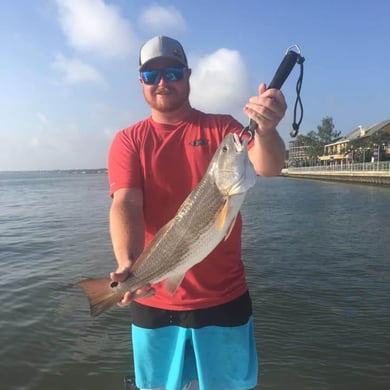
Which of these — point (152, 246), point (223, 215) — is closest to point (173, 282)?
point (152, 246)

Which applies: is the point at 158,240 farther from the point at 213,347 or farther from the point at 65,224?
the point at 65,224

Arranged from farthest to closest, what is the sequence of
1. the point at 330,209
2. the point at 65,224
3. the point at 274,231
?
the point at 330,209, the point at 65,224, the point at 274,231

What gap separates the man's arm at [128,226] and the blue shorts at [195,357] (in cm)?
61

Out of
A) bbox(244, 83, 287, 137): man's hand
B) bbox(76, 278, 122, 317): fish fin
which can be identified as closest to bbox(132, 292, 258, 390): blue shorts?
bbox(76, 278, 122, 317): fish fin

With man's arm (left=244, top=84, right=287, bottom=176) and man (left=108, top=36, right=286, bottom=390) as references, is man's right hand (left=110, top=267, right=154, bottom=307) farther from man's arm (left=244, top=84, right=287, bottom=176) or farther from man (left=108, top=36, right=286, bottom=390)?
man's arm (left=244, top=84, right=287, bottom=176)

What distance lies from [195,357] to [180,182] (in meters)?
1.53

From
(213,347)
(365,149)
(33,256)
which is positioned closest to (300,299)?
(213,347)

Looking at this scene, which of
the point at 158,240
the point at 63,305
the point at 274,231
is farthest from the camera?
the point at 274,231

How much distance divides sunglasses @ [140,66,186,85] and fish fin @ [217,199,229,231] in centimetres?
137

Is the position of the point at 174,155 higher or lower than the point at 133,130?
lower

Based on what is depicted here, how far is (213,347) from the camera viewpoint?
331 centimetres

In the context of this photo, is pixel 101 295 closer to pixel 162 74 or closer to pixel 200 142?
pixel 200 142

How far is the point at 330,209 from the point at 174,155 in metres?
30.1

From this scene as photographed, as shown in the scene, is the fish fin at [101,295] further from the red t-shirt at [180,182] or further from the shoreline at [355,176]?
the shoreline at [355,176]
